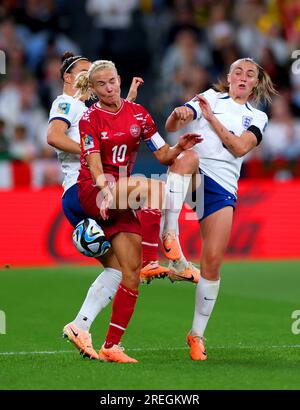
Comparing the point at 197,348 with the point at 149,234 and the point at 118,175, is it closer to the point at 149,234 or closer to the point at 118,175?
the point at 149,234

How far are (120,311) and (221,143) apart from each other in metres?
1.56

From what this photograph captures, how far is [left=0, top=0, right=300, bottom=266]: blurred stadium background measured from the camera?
15555 mm

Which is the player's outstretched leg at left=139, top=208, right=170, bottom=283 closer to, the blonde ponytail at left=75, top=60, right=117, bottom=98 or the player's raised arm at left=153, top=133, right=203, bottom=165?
the player's raised arm at left=153, top=133, right=203, bottom=165

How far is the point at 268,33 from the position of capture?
1962 centimetres

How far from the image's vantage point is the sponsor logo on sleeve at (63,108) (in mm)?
8828

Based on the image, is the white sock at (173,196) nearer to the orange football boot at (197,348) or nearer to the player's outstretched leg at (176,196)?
the player's outstretched leg at (176,196)

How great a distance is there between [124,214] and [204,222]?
0.72 meters

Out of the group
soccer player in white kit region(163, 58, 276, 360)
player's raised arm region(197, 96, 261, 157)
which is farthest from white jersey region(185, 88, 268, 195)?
player's raised arm region(197, 96, 261, 157)

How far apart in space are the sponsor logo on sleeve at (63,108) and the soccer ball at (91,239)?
1.17m

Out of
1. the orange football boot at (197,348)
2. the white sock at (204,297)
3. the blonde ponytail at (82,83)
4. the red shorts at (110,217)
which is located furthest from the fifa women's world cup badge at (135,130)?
the orange football boot at (197,348)

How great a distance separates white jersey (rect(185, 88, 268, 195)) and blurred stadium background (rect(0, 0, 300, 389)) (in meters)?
1.38

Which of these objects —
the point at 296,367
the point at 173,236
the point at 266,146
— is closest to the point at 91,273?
the point at 266,146
